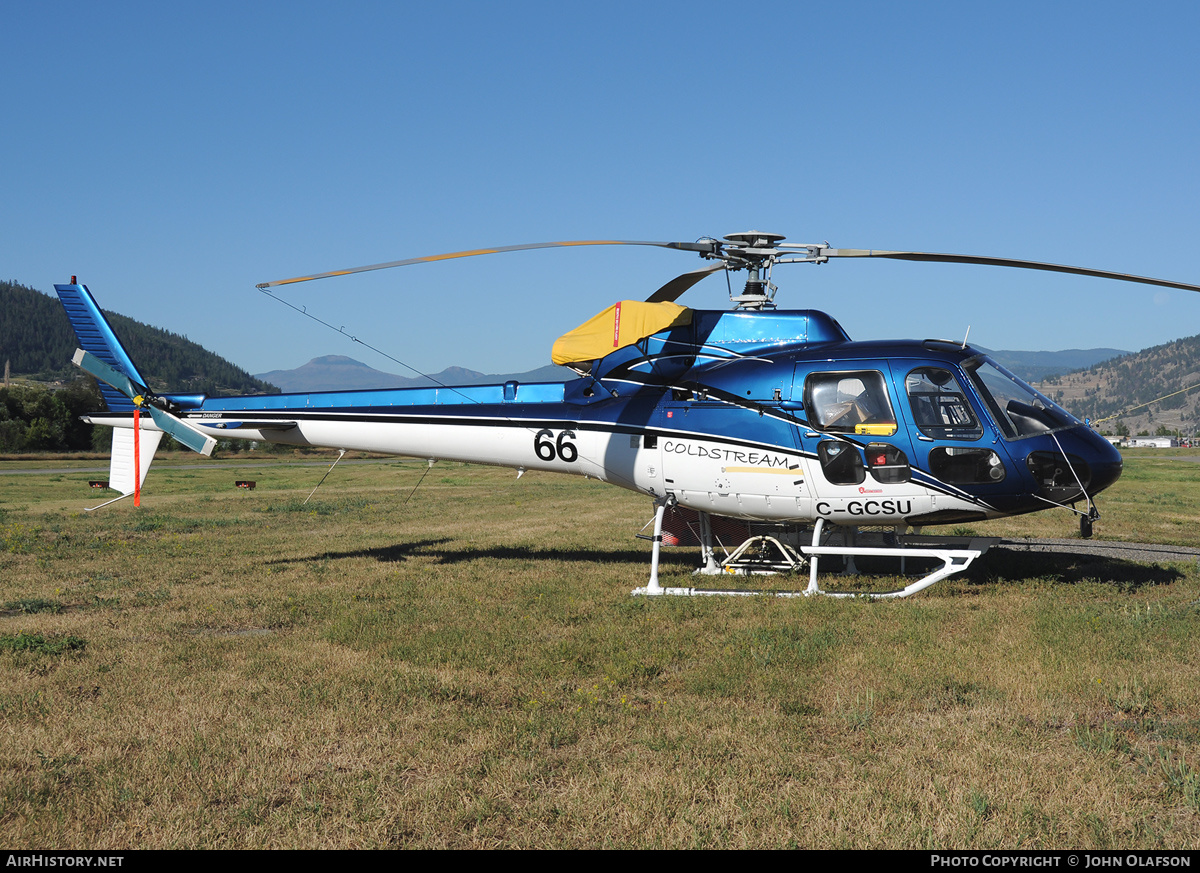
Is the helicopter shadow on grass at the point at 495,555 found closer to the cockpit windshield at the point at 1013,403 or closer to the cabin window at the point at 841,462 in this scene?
the cabin window at the point at 841,462

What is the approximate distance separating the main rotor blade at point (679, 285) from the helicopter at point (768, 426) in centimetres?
4

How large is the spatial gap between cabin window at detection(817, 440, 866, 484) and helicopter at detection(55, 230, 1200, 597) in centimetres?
2

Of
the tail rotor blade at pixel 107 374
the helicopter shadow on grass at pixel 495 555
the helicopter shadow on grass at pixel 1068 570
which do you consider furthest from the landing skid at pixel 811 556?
the tail rotor blade at pixel 107 374

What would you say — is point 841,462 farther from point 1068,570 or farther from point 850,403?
point 1068,570

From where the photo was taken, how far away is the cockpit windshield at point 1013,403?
10531 millimetres

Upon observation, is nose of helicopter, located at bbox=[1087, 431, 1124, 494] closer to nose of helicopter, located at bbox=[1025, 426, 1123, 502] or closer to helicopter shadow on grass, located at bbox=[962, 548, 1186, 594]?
nose of helicopter, located at bbox=[1025, 426, 1123, 502]

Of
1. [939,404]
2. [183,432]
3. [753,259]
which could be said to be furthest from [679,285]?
[183,432]

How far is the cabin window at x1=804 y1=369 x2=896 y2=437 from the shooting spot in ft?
35.3

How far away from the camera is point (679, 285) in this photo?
1220cm

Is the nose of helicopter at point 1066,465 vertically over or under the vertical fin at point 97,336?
under

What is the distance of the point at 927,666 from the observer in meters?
7.73

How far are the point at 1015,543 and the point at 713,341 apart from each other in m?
8.46

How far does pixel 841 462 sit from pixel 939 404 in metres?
1.36
